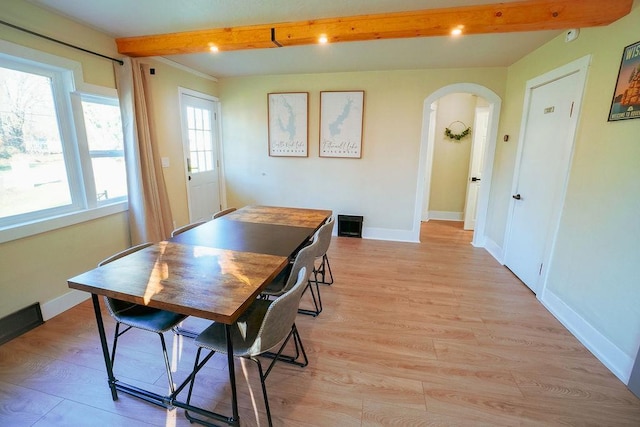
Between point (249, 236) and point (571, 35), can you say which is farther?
point (571, 35)

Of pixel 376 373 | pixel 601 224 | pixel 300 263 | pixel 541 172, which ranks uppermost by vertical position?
pixel 541 172

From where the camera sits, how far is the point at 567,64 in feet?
7.98

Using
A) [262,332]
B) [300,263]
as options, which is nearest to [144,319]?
[262,332]

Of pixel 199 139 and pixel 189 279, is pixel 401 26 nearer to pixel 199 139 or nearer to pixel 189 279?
pixel 189 279

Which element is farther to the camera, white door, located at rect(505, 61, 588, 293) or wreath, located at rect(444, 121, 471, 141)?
wreath, located at rect(444, 121, 471, 141)

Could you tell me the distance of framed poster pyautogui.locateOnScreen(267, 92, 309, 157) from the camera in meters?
4.27

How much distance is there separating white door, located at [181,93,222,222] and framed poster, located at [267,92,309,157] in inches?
39.1

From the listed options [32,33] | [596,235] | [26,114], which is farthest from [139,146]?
[596,235]

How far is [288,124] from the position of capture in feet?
14.4

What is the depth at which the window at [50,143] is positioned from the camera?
206cm

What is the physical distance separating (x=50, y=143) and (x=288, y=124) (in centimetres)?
286

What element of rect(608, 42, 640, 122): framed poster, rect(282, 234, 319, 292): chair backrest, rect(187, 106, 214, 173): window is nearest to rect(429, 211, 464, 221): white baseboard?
rect(608, 42, 640, 122): framed poster

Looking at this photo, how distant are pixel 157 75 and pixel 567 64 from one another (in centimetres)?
433

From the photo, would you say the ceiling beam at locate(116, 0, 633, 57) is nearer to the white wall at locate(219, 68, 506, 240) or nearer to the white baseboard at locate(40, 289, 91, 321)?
the white wall at locate(219, 68, 506, 240)
